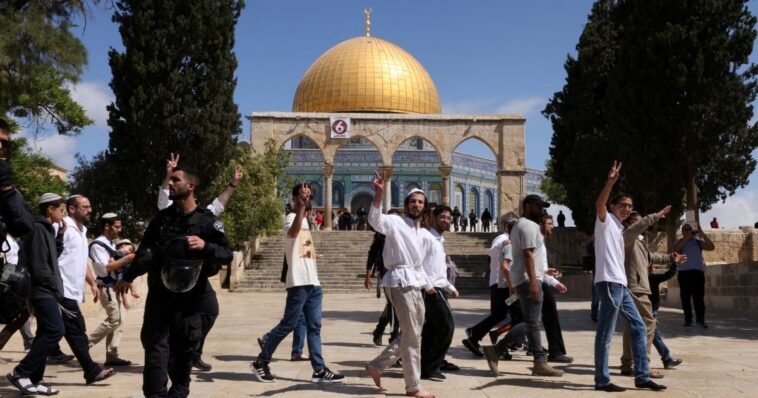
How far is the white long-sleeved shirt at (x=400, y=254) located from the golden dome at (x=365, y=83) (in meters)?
36.3

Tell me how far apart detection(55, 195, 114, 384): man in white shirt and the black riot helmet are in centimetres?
200

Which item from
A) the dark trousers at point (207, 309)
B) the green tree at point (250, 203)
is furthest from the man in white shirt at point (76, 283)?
the green tree at point (250, 203)

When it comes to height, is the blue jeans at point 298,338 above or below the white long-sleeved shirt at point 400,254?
below

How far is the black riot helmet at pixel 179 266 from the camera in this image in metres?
3.85

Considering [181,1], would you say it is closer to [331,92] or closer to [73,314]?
[73,314]

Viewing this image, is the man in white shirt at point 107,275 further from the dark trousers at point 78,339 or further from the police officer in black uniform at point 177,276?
the police officer in black uniform at point 177,276

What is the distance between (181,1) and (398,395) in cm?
1620

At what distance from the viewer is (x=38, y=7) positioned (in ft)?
40.8

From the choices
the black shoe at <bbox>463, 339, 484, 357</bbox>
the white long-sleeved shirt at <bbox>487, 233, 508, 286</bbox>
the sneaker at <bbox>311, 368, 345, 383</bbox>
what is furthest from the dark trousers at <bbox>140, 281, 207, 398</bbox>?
the white long-sleeved shirt at <bbox>487, 233, 508, 286</bbox>

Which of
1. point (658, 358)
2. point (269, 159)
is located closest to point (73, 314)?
point (658, 358)

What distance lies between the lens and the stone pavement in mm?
5273

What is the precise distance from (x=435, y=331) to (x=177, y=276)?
242cm

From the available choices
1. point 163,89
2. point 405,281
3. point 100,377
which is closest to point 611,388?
point 405,281

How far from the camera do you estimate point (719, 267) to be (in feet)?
42.8
